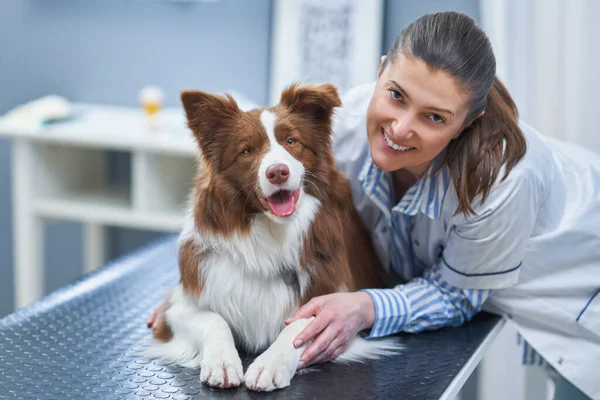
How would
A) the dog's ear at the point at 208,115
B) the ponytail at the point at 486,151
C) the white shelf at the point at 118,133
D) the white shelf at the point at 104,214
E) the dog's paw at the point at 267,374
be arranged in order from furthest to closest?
1. the white shelf at the point at 104,214
2. the white shelf at the point at 118,133
3. the ponytail at the point at 486,151
4. the dog's ear at the point at 208,115
5. the dog's paw at the point at 267,374

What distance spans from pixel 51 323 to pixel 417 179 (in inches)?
36.0

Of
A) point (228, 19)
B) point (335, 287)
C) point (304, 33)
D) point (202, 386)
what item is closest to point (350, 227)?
point (335, 287)

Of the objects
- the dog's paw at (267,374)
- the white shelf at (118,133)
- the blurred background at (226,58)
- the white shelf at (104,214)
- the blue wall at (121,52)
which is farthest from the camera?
the blue wall at (121,52)

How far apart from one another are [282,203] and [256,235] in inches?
4.3

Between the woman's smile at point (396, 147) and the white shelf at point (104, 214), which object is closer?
the woman's smile at point (396, 147)

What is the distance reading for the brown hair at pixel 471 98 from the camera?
150cm

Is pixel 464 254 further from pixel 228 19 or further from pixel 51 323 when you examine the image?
pixel 228 19

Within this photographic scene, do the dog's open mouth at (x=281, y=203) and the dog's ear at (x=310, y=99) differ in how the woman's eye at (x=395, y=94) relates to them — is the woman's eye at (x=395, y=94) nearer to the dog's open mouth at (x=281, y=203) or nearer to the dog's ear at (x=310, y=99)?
the dog's ear at (x=310, y=99)

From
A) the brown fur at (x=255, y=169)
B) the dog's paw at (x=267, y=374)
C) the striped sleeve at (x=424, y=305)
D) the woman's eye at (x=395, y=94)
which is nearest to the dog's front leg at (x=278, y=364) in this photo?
the dog's paw at (x=267, y=374)

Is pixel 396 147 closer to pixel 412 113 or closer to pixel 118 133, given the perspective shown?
pixel 412 113

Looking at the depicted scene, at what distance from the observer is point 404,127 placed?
1549 mm

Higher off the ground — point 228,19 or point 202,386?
point 228,19

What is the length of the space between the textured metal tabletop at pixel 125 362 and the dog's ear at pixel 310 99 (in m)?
0.53

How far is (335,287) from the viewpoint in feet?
5.36
